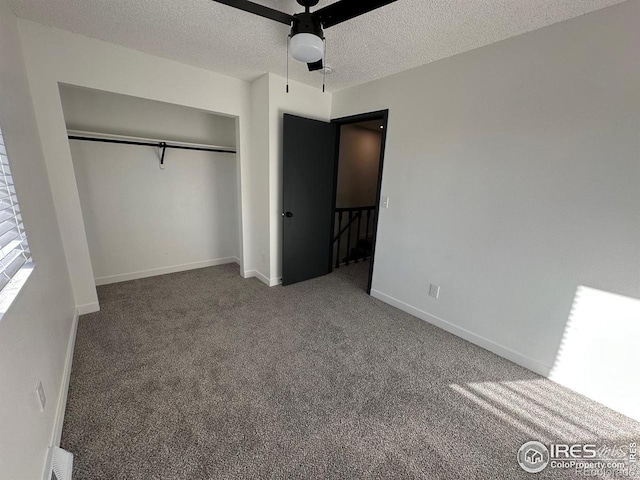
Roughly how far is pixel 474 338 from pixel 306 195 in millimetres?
2366

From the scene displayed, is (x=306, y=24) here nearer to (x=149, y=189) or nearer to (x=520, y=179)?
(x=520, y=179)

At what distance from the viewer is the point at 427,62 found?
2.38m

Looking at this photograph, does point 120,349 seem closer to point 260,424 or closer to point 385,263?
point 260,424

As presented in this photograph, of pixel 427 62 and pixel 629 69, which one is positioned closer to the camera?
pixel 629 69

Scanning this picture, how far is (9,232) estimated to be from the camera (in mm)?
1272

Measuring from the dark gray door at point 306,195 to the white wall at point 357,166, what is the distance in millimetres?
1484

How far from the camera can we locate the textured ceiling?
64.9 inches

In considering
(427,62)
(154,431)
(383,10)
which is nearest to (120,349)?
(154,431)

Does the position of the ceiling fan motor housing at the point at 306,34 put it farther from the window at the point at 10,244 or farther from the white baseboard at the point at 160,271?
the white baseboard at the point at 160,271

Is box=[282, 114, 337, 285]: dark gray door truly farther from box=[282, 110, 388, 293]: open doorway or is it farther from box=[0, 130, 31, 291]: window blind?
box=[0, 130, 31, 291]: window blind

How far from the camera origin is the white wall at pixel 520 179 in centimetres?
159

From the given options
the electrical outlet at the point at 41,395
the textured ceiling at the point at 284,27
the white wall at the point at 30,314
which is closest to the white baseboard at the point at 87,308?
the white wall at the point at 30,314

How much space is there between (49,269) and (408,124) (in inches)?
126

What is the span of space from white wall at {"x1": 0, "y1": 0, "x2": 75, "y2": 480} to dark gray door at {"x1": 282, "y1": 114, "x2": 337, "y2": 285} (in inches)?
80.5
